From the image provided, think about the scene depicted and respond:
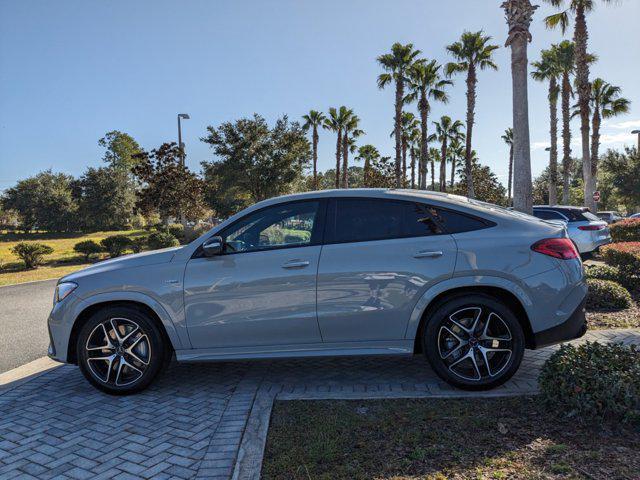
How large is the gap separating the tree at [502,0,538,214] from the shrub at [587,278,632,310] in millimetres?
1827

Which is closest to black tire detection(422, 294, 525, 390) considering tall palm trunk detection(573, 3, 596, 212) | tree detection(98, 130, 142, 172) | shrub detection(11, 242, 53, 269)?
shrub detection(11, 242, 53, 269)

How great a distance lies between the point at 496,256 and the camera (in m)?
3.95

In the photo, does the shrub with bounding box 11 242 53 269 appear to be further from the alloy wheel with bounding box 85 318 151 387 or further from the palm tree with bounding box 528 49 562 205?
the palm tree with bounding box 528 49 562 205

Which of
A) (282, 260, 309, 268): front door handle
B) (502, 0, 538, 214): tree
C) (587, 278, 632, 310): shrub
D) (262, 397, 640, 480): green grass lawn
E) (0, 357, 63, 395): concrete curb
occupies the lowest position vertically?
(0, 357, 63, 395): concrete curb

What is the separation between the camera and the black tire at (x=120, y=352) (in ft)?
14.1

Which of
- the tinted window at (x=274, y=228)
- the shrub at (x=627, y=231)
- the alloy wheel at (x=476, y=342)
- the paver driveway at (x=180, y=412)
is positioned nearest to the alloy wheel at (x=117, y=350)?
the paver driveway at (x=180, y=412)

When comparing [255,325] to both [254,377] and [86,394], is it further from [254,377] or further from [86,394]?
[86,394]

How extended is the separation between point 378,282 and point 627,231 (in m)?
12.6

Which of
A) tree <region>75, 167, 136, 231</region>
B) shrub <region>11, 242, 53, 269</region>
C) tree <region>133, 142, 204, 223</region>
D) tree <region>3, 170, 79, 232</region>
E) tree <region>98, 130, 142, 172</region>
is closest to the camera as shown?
shrub <region>11, 242, 53, 269</region>

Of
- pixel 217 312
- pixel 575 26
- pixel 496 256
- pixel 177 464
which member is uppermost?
pixel 575 26

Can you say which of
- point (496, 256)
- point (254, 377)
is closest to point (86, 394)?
point (254, 377)

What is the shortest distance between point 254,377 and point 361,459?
196cm

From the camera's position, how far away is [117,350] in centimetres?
434

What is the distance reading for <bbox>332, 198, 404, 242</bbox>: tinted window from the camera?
4.15 meters
